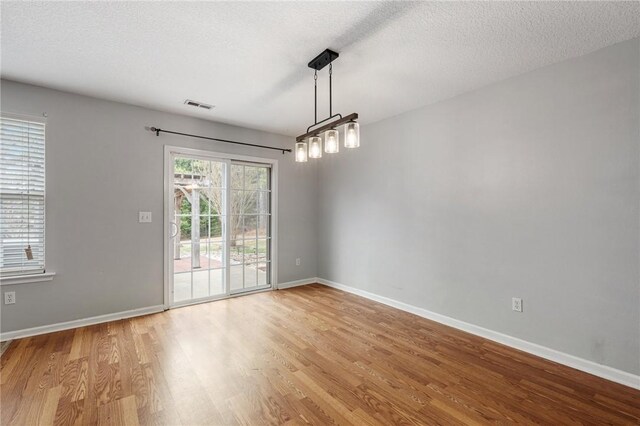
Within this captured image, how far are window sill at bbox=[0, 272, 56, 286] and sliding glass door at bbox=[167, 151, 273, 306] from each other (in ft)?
3.80

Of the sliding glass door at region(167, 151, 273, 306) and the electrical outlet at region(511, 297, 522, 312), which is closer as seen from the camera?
the electrical outlet at region(511, 297, 522, 312)

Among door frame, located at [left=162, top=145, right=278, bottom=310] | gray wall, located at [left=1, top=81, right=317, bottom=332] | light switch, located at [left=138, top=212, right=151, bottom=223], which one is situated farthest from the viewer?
door frame, located at [left=162, top=145, right=278, bottom=310]

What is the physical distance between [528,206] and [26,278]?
4973 millimetres

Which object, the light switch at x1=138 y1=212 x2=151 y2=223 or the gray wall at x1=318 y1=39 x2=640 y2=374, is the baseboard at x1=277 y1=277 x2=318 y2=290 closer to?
the gray wall at x1=318 y1=39 x2=640 y2=374

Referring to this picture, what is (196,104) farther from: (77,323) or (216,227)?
(77,323)

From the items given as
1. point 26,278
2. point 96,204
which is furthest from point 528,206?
point 26,278

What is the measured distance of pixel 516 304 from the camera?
2801 mm

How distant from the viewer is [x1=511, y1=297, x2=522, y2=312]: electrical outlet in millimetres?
2779

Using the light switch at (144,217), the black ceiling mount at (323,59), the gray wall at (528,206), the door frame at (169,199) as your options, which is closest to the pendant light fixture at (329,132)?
the black ceiling mount at (323,59)

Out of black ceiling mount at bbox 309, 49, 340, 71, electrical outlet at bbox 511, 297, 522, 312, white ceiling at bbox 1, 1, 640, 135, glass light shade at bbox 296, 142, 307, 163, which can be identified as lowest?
electrical outlet at bbox 511, 297, 522, 312

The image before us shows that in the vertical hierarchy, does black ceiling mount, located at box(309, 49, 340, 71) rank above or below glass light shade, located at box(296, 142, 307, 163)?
above

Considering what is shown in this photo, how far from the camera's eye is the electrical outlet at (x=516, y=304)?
2.78 m

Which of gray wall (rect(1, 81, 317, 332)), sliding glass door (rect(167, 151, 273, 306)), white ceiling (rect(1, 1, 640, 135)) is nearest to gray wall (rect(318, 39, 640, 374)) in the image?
white ceiling (rect(1, 1, 640, 135))

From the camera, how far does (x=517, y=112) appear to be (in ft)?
9.19
